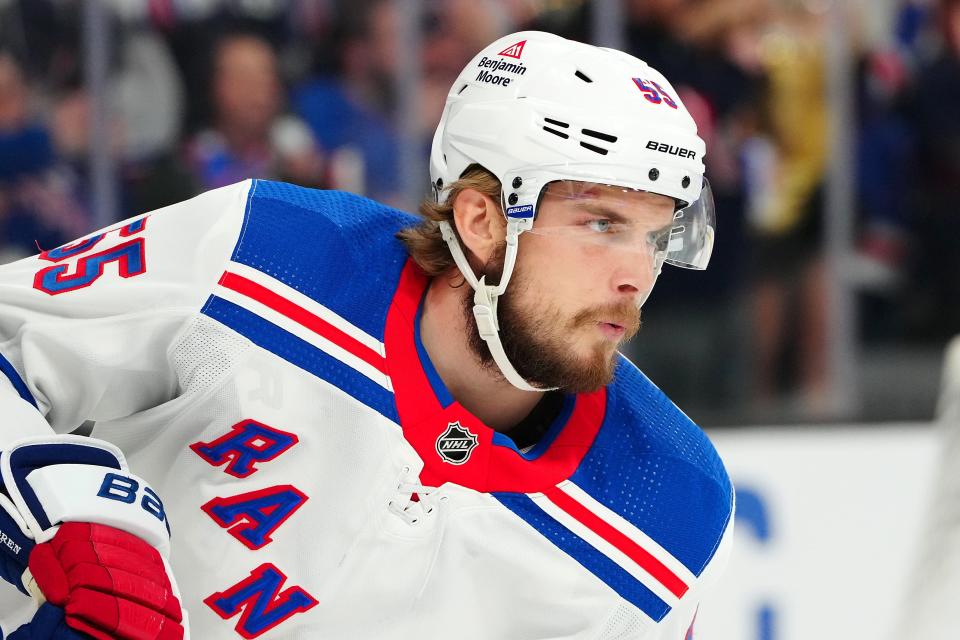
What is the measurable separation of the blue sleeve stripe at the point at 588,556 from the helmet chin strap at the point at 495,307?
0.58 ft

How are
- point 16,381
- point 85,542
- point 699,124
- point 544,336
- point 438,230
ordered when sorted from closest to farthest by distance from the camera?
point 85,542
point 16,381
point 544,336
point 438,230
point 699,124

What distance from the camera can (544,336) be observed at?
2.07 m

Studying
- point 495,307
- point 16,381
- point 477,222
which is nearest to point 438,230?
point 477,222

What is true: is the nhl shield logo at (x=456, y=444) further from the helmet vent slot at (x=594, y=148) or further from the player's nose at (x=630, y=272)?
the helmet vent slot at (x=594, y=148)

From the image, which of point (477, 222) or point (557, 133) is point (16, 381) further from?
point (557, 133)

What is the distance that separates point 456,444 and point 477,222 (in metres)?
0.34

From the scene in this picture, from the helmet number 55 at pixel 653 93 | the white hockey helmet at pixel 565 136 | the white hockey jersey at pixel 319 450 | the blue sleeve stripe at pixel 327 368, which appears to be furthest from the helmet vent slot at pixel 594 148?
the blue sleeve stripe at pixel 327 368

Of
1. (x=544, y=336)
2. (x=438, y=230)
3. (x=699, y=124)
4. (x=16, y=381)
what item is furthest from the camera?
(x=699, y=124)

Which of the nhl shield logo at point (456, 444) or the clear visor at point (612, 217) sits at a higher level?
the clear visor at point (612, 217)

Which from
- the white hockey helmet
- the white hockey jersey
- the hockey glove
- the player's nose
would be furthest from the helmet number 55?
the hockey glove

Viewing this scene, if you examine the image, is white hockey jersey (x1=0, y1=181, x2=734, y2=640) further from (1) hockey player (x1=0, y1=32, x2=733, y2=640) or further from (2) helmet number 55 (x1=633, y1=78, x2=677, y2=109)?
(2) helmet number 55 (x1=633, y1=78, x2=677, y2=109)

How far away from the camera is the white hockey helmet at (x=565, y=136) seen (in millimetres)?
1992

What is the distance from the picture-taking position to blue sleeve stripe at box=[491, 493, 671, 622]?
6.93ft

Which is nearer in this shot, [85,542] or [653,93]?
[85,542]
